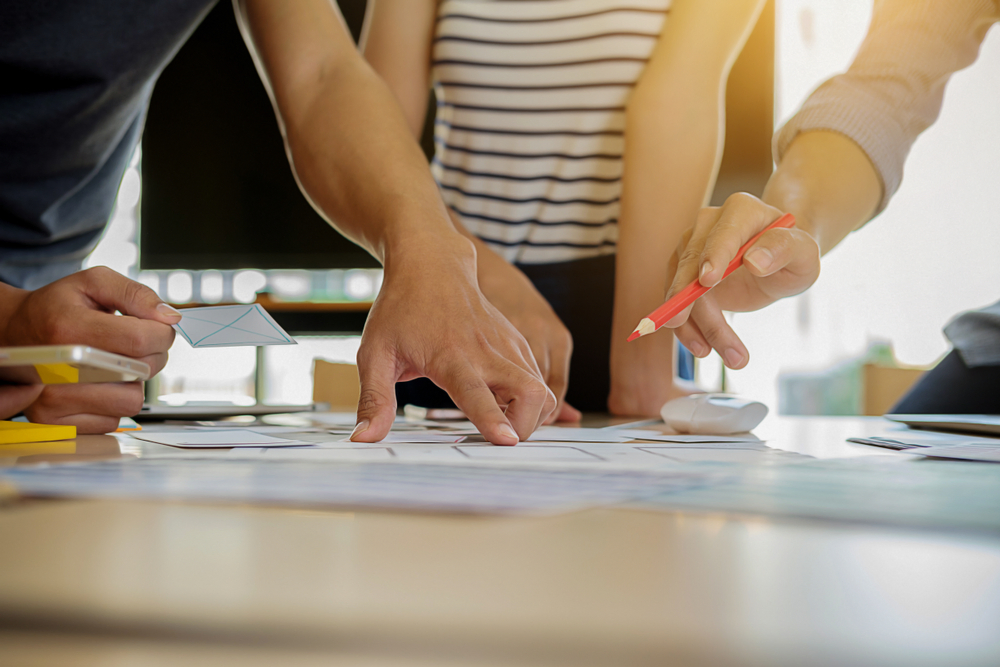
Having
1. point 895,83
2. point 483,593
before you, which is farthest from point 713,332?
point 483,593

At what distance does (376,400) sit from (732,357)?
366 millimetres

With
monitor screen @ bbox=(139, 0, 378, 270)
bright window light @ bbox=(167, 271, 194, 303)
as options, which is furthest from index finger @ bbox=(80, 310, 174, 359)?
bright window light @ bbox=(167, 271, 194, 303)

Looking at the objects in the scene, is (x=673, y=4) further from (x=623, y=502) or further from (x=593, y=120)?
(x=623, y=502)

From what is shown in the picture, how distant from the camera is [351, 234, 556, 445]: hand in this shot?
1.54 feet

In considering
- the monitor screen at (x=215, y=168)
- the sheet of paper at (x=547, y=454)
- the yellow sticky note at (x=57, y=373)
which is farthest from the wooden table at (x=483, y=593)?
the monitor screen at (x=215, y=168)

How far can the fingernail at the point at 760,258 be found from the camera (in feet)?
1.96

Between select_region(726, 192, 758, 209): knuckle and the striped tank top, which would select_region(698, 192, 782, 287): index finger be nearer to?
select_region(726, 192, 758, 209): knuckle

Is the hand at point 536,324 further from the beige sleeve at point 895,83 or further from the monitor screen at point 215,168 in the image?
the monitor screen at point 215,168

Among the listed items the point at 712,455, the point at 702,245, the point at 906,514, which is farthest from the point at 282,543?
the point at 702,245

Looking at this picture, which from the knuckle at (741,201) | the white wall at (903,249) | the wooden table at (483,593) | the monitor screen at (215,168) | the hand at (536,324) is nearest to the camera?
the wooden table at (483,593)

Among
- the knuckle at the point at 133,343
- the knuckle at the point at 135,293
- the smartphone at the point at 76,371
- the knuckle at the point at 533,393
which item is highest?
the knuckle at the point at 135,293

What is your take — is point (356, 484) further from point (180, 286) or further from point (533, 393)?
point (180, 286)

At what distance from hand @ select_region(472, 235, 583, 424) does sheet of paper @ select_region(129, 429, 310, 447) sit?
34cm

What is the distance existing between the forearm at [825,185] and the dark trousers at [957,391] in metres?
0.36
